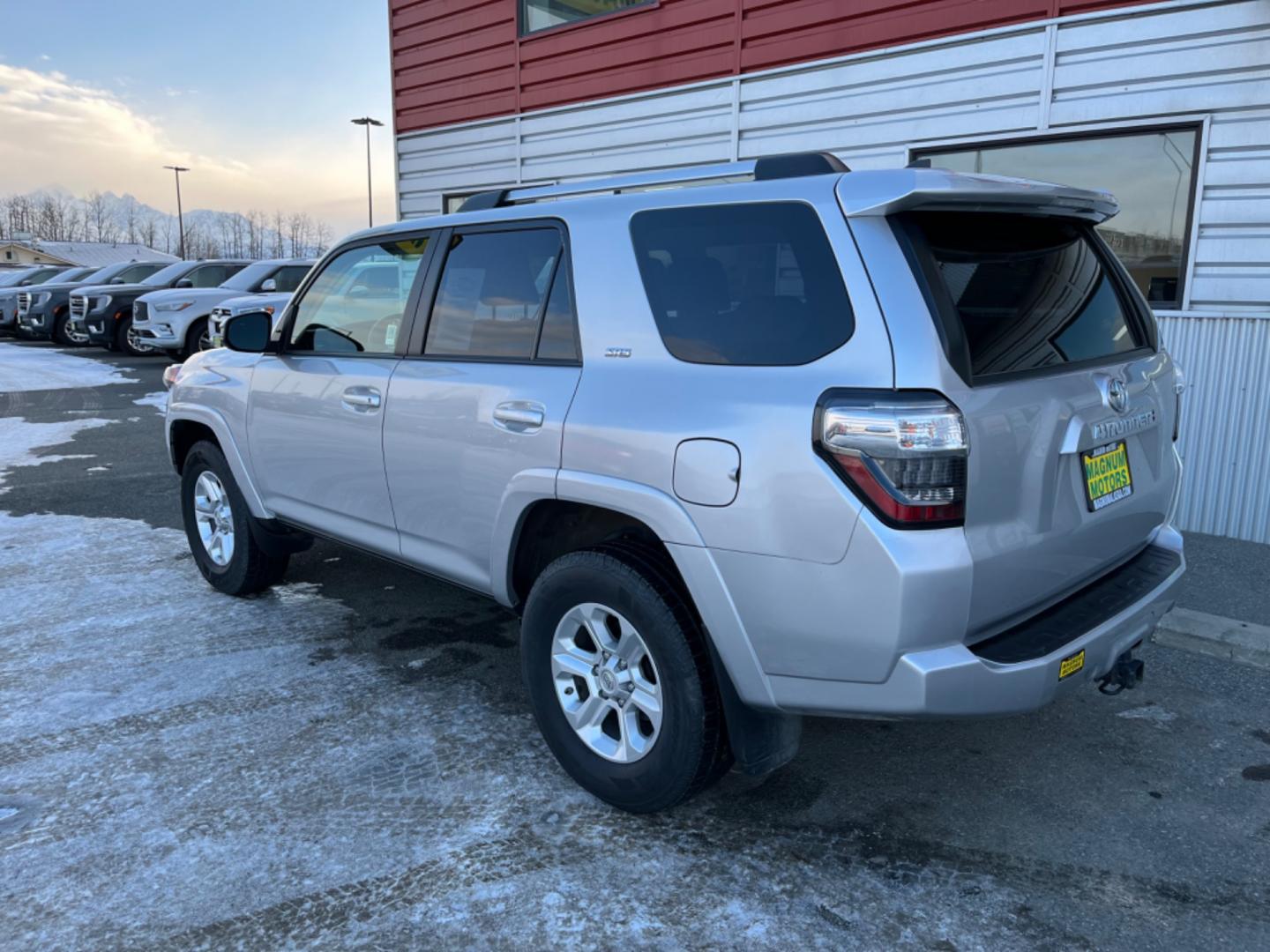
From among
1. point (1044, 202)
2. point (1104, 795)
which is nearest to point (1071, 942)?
point (1104, 795)

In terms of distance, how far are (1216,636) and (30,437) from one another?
10.1 meters

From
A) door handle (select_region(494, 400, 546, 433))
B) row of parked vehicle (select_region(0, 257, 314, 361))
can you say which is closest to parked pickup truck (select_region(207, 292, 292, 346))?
row of parked vehicle (select_region(0, 257, 314, 361))

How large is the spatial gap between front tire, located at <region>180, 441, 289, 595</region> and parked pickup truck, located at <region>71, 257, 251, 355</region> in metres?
13.2

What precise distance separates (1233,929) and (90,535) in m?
6.16

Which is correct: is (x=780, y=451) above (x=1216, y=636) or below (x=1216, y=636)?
above

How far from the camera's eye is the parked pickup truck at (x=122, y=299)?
17125 millimetres

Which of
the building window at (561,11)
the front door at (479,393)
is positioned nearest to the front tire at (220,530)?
the front door at (479,393)

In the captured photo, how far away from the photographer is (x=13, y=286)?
81.1 ft

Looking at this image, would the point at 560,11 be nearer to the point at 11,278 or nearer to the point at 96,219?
the point at 11,278

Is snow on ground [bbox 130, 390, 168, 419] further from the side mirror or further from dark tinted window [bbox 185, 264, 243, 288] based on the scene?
the side mirror

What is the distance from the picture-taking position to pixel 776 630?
2461 mm

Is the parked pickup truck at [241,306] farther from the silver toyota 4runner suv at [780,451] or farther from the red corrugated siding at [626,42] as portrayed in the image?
the silver toyota 4runner suv at [780,451]

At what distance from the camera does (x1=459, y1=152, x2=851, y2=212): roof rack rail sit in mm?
2795

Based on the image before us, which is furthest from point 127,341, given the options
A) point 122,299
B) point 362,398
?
point 362,398
